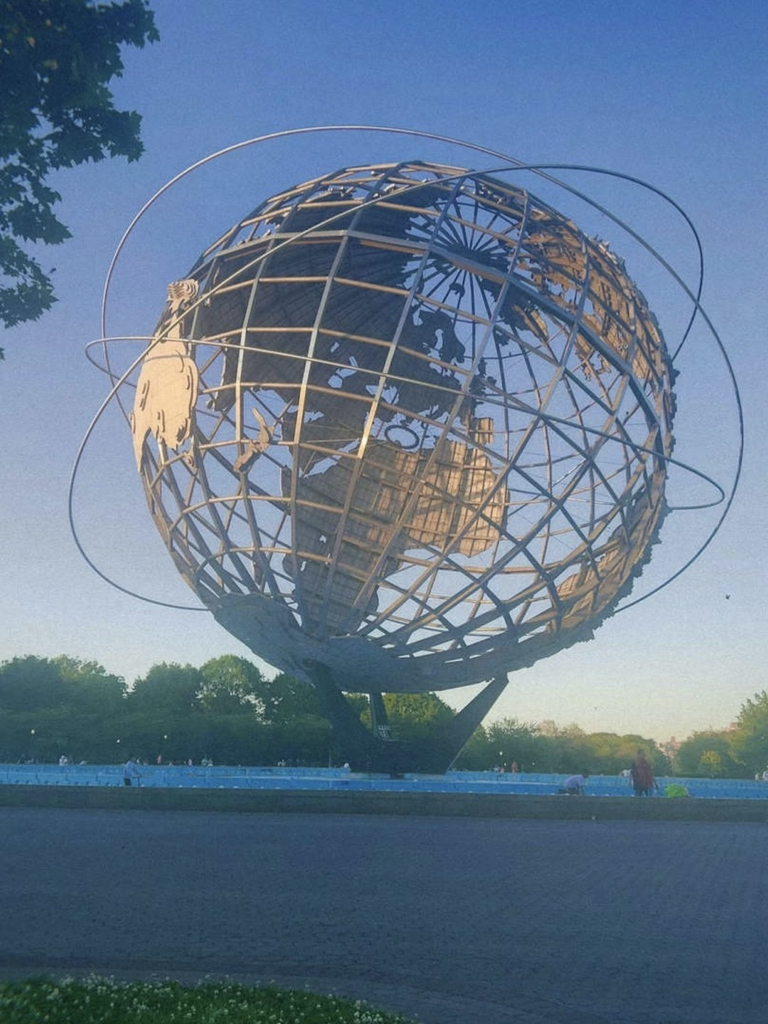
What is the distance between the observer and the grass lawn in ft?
13.5

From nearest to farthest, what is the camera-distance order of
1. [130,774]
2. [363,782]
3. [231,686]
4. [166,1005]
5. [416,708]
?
[166,1005] → [363,782] → [130,774] → [416,708] → [231,686]

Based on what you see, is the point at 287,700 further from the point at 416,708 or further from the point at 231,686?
the point at 416,708

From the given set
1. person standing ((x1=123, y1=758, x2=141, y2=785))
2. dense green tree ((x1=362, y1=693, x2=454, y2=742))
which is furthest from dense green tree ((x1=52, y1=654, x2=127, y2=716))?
person standing ((x1=123, y1=758, x2=141, y2=785))

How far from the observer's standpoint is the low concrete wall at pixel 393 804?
17.9 m

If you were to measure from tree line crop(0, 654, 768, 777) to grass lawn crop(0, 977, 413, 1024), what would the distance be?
1502 inches

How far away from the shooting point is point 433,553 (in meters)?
21.0

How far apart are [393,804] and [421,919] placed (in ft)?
36.4

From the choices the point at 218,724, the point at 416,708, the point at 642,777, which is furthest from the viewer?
the point at 416,708

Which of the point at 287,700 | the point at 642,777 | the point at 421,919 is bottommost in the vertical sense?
the point at 421,919

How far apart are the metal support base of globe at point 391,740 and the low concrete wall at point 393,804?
13.1 ft

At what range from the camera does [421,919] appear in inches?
287

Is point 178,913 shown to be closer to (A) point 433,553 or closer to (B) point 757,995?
(B) point 757,995

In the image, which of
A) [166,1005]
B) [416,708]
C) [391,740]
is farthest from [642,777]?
[416,708]

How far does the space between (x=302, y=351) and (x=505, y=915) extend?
17.5 m
